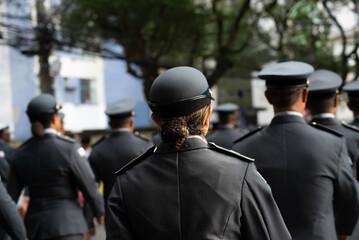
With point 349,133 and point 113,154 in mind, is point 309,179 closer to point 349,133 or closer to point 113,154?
point 349,133

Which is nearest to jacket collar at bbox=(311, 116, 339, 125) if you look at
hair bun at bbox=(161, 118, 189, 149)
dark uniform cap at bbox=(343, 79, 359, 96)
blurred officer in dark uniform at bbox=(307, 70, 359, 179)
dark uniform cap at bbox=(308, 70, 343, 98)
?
blurred officer in dark uniform at bbox=(307, 70, 359, 179)

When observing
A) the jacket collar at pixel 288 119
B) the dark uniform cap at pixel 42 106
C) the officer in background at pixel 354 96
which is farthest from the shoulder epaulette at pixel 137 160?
the officer in background at pixel 354 96

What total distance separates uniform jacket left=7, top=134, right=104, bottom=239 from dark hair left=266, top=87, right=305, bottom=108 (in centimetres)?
211

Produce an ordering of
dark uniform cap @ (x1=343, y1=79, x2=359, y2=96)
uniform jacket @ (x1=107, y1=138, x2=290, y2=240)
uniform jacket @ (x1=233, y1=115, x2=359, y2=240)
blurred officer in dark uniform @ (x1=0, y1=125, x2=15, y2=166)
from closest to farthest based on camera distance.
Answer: uniform jacket @ (x1=107, y1=138, x2=290, y2=240), uniform jacket @ (x1=233, y1=115, x2=359, y2=240), dark uniform cap @ (x1=343, y1=79, x2=359, y2=96), blurred officer in dark uniform @ (x1=0, y1=125, x2=15, y2=166)

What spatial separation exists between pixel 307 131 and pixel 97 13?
1462 centimetres

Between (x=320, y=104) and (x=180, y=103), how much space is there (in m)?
2.12

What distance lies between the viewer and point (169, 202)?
5.98ft

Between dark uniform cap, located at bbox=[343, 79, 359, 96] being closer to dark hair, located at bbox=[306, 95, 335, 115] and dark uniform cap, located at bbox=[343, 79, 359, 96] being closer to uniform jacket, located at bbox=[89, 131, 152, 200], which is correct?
dark hair, located at bbox=[306, 95, 335, 115]

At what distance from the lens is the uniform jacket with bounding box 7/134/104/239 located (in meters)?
4.11

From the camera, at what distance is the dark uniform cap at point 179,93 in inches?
72.5

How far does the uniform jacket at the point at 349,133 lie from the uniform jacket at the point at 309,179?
0.84 m

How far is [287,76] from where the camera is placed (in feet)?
9.21

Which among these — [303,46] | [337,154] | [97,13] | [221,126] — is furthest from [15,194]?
[303,46]

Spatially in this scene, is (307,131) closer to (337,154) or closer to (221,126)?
(337,154)
